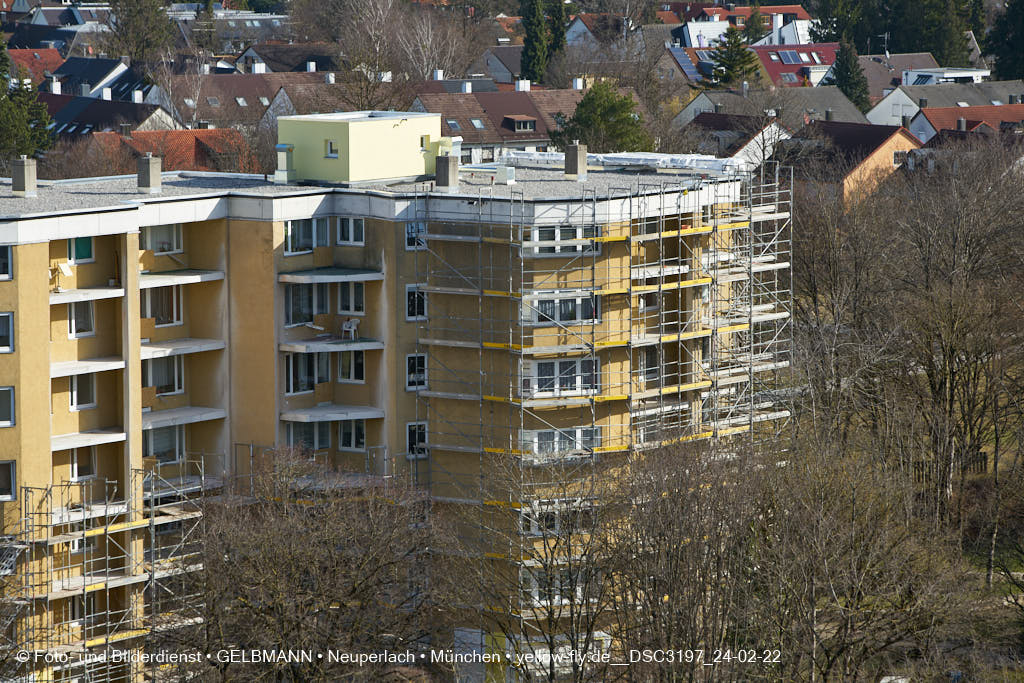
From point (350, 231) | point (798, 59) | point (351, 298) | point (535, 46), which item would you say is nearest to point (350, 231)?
point (350, 231)

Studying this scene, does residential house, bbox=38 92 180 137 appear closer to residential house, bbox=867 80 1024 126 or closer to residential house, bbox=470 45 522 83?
residential house, bbox=470 45 522 83

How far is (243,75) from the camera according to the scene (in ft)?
353

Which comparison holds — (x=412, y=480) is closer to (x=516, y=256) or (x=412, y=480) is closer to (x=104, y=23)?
(x=516, y=256)

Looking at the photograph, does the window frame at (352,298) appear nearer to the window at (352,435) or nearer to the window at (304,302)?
the window at (304,302)

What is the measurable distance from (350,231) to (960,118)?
213 ft

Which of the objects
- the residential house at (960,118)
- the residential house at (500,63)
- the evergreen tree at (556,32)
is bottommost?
the residential house at (960,118)

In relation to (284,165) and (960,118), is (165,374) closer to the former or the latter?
(284,165)

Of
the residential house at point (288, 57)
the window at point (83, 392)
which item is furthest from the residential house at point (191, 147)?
the window at point (83, 392)

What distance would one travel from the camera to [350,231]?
43781mm

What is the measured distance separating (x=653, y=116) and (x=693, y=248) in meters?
57.5

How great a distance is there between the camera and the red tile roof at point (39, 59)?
129 metres

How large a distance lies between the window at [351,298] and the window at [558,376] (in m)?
4.77

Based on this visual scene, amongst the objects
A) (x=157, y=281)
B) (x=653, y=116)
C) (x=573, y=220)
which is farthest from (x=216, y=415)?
(x=653, y=116)

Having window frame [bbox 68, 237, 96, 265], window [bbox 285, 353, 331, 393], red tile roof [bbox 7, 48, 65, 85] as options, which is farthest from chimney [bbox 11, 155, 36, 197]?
red tile roof [bbox 7, 48, 65, 85]
